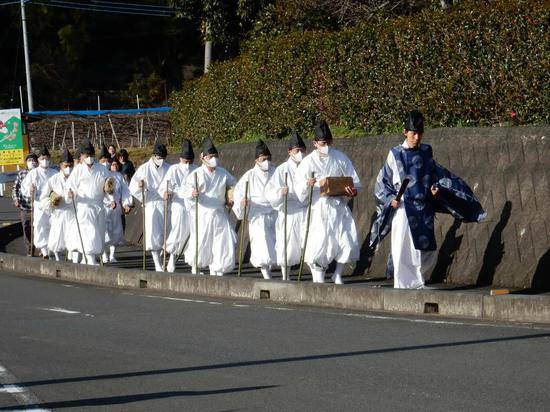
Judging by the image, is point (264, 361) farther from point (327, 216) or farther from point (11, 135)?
point (11, 135)

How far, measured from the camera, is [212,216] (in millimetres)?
19625

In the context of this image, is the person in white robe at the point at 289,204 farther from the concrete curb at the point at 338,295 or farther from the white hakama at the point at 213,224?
the concrete curb at the point at 338,295

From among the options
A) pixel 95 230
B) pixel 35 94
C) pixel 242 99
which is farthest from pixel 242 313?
pixel 35 94

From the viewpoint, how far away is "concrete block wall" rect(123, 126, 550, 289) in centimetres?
1490

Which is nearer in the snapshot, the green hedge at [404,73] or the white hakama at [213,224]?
the green hedge at [404,73]

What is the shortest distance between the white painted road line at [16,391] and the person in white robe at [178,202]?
439 inches

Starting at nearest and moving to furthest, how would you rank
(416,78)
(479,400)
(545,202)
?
(479,400) → (545,202) → (416,78)

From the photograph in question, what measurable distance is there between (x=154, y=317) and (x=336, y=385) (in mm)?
4874

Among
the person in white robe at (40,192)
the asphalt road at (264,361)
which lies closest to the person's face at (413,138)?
the asphalt road at (264,361)

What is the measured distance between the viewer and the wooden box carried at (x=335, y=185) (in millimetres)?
16578

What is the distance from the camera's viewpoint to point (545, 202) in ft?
49.0

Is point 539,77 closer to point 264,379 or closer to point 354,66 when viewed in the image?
point 354,66

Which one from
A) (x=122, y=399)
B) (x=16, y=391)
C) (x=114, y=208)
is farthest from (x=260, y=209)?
(x=122, y=399)

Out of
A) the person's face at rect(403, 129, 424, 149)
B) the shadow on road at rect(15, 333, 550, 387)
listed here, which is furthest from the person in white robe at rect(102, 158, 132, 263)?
the shadow on road at rect(15, 333, 550, 387)
